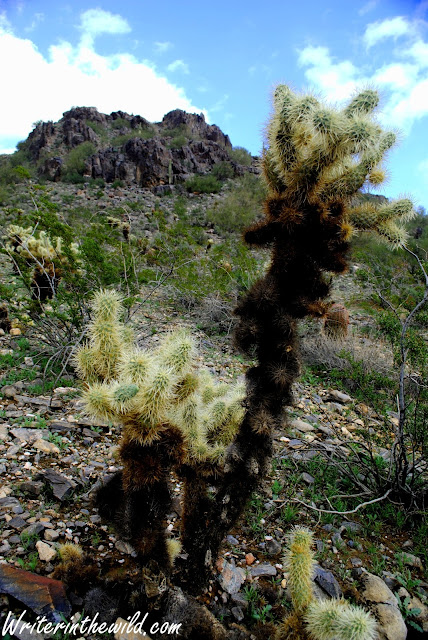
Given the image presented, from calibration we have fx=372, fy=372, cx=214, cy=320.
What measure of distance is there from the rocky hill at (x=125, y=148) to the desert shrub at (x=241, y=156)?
0.73m

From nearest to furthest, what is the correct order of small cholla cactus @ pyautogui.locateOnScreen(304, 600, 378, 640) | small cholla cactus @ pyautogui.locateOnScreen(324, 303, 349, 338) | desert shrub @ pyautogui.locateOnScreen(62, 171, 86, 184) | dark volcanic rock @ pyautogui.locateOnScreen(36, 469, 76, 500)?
small cholla cactus @ pyautogui.locateOnScreen(304, 600, 378, 640) → dark volcanic rock @ pyautogui.locateOnScreen(36, 469, 76, 500) → small cholla cactus @ pyautogui.locateOnScreen(324, 303, 349, 338) → desert shrub @ pyautogui.locateOnScreen(62, 171, 86, 184)

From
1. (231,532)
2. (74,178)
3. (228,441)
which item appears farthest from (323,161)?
(74,178)

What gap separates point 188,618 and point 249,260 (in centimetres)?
704

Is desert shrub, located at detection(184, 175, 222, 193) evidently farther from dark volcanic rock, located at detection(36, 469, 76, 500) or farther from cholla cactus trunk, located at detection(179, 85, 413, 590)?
dark volcanic rock, located at detection(36, 469, 76, 500)

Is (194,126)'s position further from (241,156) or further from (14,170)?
(14,170)

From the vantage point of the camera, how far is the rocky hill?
2750cm

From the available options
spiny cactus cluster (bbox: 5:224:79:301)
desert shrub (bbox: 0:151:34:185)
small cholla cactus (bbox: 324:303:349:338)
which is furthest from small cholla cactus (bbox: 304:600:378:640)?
desert shrub (bbox: 0:151:34:185)

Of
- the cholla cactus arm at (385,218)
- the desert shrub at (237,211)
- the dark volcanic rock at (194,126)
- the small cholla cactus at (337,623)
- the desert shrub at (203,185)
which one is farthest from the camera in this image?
the dark volcanic rock at (194,126)

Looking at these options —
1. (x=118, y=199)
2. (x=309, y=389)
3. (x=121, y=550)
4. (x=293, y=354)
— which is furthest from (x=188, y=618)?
(x=118, y=199)

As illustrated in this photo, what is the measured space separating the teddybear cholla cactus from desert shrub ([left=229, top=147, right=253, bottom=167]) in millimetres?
31978

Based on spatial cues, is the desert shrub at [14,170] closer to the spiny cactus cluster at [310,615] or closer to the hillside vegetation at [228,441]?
the hillside vegetation at [228,441]

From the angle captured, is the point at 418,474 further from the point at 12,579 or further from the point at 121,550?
the point at 12,579

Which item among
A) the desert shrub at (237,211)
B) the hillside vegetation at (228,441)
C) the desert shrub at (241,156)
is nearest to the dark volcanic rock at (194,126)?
the desert shrub at (241,156)

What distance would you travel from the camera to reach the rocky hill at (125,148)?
27.5m
